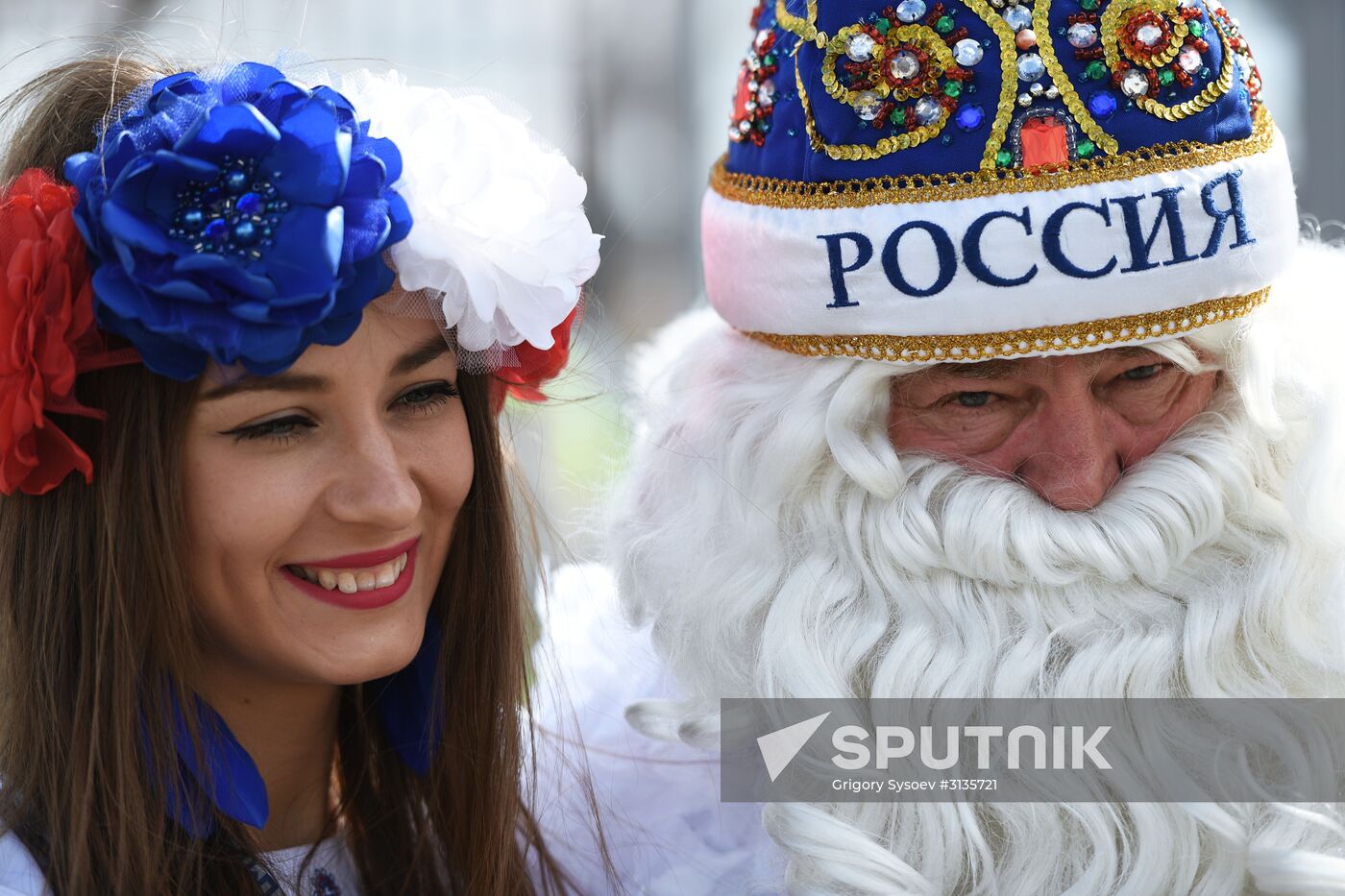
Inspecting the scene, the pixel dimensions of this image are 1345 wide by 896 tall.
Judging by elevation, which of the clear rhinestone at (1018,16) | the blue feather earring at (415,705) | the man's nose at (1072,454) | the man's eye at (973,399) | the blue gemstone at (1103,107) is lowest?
the blue feather earring at (415,705)

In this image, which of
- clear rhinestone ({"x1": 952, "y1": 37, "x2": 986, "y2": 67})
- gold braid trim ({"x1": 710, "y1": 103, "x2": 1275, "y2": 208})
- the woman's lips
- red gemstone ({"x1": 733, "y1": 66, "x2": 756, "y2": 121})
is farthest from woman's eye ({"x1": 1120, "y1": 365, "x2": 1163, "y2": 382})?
the woman's lips

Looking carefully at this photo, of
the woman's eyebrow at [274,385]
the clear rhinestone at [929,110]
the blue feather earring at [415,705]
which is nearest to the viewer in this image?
the woman's eyebrow at [274,385]

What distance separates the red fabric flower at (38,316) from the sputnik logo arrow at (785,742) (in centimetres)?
125

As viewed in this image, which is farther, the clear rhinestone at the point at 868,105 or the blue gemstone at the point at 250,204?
the clear rhinestone at the point at 868,105

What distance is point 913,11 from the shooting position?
2418 millimetres

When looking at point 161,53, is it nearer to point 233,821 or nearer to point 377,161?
point 377,161

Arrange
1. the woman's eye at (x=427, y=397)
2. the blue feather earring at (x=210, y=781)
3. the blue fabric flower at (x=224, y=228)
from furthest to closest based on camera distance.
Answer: the woman's eye at (x=427, y=397), the blue feather earring at (x=210, y=781), the blue fabric flower at (x=224, y=228)

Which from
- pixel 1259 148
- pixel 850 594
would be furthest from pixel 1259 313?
pixel 850 594

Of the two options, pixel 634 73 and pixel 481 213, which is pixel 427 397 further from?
pixel 634 73

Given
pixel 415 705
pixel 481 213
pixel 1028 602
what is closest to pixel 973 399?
pixel 1028 602

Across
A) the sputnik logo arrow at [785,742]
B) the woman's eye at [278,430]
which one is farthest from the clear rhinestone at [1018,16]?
the woman's eye at [278,430]

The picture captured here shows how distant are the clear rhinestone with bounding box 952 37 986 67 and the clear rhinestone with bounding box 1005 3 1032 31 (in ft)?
0.21

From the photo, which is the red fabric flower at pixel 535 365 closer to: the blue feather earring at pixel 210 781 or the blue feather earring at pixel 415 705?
the blue feather earring at pixel 415 705

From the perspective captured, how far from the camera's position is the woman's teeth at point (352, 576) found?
7.28 ft
